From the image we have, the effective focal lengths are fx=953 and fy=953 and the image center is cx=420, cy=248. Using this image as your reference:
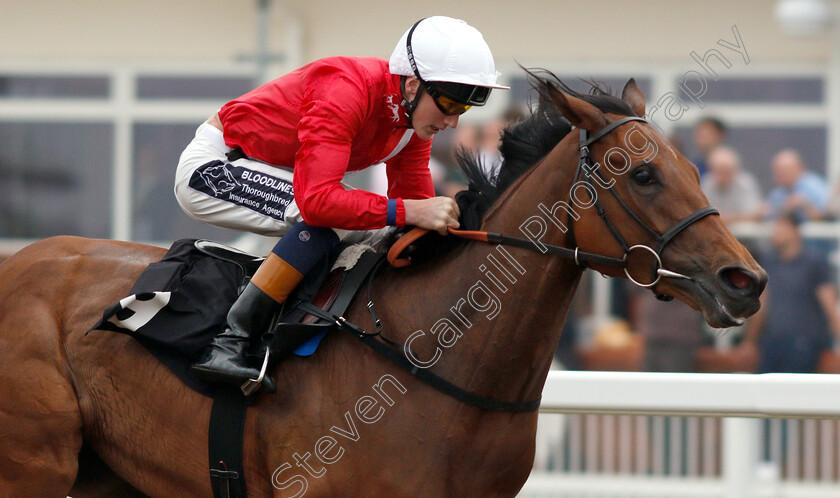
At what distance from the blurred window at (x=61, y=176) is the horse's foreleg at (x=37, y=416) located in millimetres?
5814

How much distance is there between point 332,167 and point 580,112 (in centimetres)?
72

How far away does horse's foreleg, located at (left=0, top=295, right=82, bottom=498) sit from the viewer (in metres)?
2.98

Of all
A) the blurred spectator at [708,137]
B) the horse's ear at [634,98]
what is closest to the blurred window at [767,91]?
the blurred spectator at [708,137]

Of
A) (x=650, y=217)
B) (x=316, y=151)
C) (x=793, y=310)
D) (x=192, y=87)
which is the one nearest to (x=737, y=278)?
(x=650, y=217)

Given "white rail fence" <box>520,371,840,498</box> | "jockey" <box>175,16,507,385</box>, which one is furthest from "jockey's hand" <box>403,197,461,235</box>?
"white rail fence" <box>520,371,840,498</box>

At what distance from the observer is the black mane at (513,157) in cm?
289

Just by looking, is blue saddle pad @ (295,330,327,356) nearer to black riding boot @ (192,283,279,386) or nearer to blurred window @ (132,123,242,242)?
black riding boot @ (192,283,279,386)

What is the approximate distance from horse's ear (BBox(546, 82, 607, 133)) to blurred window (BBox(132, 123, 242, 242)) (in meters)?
5.88

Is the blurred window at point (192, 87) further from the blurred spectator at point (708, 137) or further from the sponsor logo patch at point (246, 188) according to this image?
the sponsor logo patch at point (246, 188)

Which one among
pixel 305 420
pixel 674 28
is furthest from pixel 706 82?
pixel 305 420

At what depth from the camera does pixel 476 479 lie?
8.77 ft

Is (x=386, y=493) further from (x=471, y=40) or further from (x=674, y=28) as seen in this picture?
(x=674, y=28)

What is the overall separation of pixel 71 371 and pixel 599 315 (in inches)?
168

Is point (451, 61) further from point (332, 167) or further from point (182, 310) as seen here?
point (182, 310)
